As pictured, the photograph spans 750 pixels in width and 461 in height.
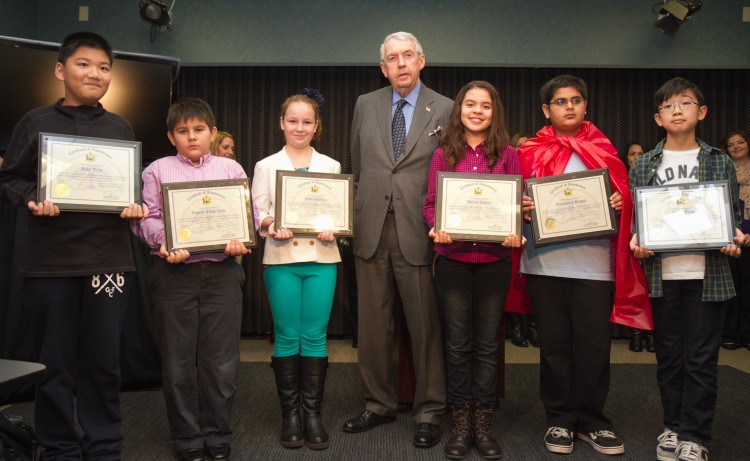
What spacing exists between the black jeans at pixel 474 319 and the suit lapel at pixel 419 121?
57 centimetres

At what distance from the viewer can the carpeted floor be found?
2508 mm

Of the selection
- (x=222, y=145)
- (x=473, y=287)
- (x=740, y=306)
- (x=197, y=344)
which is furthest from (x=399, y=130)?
(x=740, y=306)

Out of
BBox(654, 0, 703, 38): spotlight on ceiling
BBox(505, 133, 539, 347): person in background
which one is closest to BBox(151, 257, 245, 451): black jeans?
BBox(505, 133, 539, 347): person in background

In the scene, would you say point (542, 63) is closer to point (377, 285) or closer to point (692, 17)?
point (692, 17)

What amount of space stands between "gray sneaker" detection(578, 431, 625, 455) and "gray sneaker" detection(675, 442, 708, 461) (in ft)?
0.76

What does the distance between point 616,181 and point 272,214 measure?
156 cm

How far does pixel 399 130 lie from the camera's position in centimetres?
281

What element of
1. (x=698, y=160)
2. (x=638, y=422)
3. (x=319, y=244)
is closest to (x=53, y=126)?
(x=319, y=244)

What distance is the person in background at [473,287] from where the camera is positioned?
8.21 ft

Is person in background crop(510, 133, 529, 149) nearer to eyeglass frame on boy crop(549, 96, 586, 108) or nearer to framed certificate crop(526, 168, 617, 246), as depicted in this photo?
eyeglass frame on boy crop(549, 96, 586, 108)

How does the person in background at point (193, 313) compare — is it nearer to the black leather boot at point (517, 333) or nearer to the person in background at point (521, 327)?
the person in background at point (521, 327)

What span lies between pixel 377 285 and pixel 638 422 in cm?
153

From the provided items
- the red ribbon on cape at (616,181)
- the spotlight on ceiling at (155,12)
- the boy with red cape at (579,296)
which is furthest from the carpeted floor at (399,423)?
the spotlight on ceiling at (155,12)

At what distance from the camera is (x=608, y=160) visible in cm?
260
